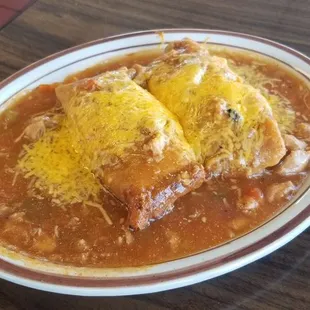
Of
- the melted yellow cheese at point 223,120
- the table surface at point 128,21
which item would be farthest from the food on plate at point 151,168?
the table surface at point 128,21

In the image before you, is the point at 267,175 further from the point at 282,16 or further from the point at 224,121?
the point at 282,16

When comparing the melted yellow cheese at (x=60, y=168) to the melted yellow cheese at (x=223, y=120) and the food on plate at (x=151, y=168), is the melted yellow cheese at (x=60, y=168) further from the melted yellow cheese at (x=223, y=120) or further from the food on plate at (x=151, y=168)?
the melted yellow cheese at (x=223, y=120)

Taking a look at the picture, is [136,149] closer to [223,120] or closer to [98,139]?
[98,139]

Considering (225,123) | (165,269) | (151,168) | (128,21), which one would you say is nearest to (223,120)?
(225,123)

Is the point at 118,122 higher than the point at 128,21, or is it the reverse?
the point at 128,21

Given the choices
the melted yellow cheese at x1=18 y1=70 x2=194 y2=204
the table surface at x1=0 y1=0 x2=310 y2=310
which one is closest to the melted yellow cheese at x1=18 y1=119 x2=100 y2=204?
the melted yellow cheese at x1=18 y1=70 x2=194 y2=204

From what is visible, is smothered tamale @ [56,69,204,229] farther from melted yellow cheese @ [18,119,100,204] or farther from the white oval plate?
the white oval plate
